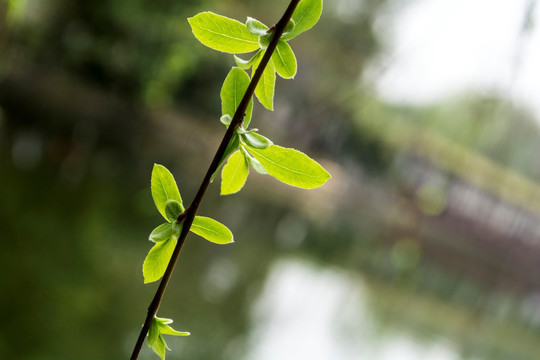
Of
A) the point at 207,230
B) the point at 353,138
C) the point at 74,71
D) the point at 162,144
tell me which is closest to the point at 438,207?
the point at 353,138

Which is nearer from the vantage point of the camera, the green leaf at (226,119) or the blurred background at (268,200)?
the green leaf at (226,119)

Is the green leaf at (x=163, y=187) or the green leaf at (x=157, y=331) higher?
the green leaf at (x=163, y=187)

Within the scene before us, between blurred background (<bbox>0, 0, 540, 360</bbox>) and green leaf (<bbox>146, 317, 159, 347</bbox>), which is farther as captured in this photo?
blurred background (<bbox>0, 0, 540, 360</bbox>)

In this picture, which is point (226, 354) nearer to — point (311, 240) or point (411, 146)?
point (311, 240)

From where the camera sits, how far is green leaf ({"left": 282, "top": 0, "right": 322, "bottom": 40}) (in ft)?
0.32

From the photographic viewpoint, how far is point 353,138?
7.05 metres

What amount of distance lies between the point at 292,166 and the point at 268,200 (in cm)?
554

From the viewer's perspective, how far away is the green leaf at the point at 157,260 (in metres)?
0.11

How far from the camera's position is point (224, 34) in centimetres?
10

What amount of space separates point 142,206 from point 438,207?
5306 millimetres

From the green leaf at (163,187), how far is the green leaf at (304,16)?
3 cm

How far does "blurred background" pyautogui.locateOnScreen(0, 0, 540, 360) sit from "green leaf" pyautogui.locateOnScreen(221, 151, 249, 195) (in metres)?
0.38

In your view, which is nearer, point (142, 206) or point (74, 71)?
point (142, 206)

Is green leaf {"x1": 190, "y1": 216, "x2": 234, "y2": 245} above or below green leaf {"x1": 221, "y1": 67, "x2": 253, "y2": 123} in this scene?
below
